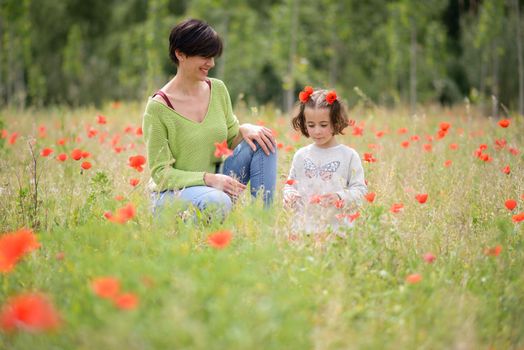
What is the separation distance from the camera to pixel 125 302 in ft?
4.74

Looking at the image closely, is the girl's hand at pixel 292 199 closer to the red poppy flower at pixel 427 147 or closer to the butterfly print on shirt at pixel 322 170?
the butterfly print on shirt at pixel 322 170

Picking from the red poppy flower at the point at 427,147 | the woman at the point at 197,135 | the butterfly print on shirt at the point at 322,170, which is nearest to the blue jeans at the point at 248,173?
the woman at the point at 197,135

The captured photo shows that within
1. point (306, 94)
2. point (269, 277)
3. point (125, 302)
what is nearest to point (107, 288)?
point (125, 302)

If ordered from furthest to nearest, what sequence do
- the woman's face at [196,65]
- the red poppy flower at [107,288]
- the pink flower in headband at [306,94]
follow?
1. the woman's face at [196,65]
2. the pink flower in headband at [306,94]
3. the red poppy flower at [107,288]

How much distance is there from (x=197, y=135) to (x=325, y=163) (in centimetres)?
83

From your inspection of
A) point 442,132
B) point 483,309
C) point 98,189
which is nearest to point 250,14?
point 442,132

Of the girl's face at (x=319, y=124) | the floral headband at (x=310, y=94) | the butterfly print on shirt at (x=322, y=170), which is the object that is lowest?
the butterfly print on shirt at (x=322, y=170)

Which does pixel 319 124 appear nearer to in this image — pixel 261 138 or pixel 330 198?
pixel 261 138

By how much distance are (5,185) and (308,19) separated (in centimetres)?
1231

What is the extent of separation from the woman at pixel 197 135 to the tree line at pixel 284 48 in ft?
22.2

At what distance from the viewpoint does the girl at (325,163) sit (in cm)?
292

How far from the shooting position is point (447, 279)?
2.30 metres

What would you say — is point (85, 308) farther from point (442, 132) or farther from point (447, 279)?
point (442, 132)

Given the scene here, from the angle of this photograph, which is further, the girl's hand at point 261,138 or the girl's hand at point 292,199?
the girl's hand at point 261,138
